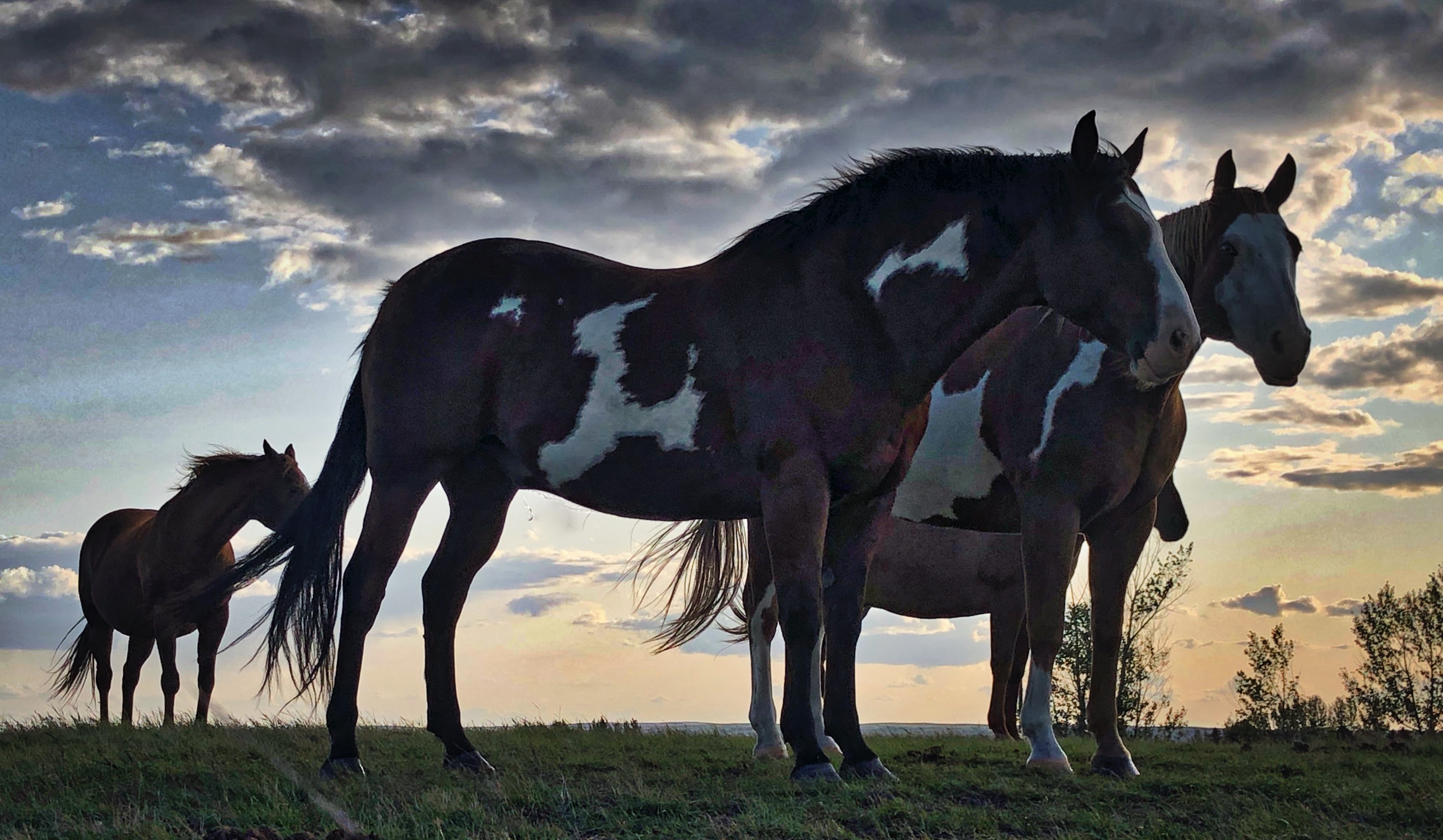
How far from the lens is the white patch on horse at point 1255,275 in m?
7.27

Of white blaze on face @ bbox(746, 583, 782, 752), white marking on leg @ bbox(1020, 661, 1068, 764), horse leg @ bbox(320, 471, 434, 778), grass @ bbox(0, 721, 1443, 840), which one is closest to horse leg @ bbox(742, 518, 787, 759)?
white blaze on face @ bbox(746, 583, 782, 752)

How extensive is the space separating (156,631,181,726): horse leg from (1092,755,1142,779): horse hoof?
9711mm

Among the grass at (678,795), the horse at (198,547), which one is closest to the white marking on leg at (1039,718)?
the grass at (678,795)

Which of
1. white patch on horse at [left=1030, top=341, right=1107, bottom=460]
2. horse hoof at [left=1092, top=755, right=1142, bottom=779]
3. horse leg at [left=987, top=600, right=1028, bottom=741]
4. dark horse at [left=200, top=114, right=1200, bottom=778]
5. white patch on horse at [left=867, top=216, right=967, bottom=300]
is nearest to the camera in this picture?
dark horse at [left=200, top=114, right=1200, bottom=778]

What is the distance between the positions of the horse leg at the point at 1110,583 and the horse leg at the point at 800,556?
231 cm

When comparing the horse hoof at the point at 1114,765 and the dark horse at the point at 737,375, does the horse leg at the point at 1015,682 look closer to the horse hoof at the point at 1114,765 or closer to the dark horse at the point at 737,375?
the horse hoof at the point at 1114,765

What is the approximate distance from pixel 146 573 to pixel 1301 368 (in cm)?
1149

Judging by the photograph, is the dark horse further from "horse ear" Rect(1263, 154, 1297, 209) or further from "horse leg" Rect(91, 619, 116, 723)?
"horse leg" Rect(91, 619, 116, 723)

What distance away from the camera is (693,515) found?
6797 mm

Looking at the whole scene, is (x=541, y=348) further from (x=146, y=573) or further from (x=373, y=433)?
(x=146, y=573)

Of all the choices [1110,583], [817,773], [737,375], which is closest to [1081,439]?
[1110,583]

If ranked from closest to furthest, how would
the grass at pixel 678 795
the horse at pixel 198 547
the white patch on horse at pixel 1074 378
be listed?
the grass at pixel 678 795 < the white patch on horse at pixel 1074 378 < the horse at pixel 198 547

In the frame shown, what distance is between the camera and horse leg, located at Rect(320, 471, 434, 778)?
23.2ft

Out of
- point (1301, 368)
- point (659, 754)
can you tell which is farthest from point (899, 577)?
point (1301, 368)
